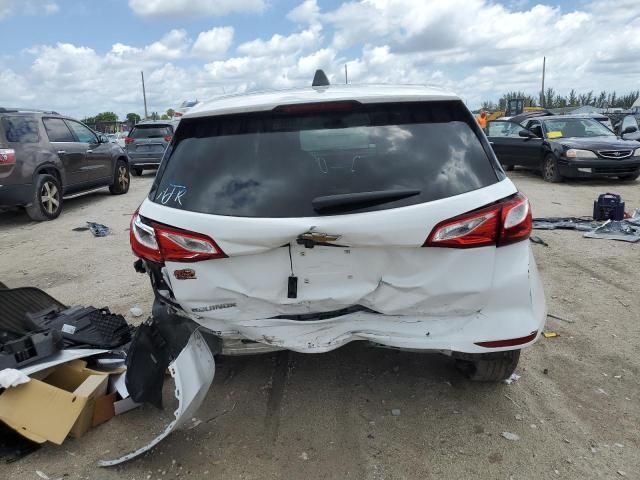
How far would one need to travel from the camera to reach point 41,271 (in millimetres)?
6246

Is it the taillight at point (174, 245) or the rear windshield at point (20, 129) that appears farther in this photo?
the rear windshield at point (20, 129)

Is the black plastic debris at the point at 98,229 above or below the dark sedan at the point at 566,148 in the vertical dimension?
below

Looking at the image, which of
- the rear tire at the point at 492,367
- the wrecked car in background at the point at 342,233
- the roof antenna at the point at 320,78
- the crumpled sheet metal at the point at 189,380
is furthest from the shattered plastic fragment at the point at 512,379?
the roof antenna at the point at 320,78

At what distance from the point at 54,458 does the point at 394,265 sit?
2.00 metres

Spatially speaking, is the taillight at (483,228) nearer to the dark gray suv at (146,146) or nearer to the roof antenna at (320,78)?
the roof antenna at (320,78)

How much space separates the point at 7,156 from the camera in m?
8.37

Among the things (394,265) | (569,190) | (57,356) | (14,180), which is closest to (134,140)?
(14,180)

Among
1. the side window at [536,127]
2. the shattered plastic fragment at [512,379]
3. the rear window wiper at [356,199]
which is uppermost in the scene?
the rear window wiper at [356,199]

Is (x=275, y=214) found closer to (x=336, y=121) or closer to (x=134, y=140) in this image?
(x=336, y=121)

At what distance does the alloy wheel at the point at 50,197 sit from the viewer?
30.1 feet

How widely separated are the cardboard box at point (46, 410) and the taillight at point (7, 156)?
6.65 m

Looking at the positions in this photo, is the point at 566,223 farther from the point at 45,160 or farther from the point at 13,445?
the point at 45,160

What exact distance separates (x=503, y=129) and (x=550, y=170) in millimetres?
2503

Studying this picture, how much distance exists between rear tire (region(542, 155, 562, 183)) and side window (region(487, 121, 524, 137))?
1.57 m
